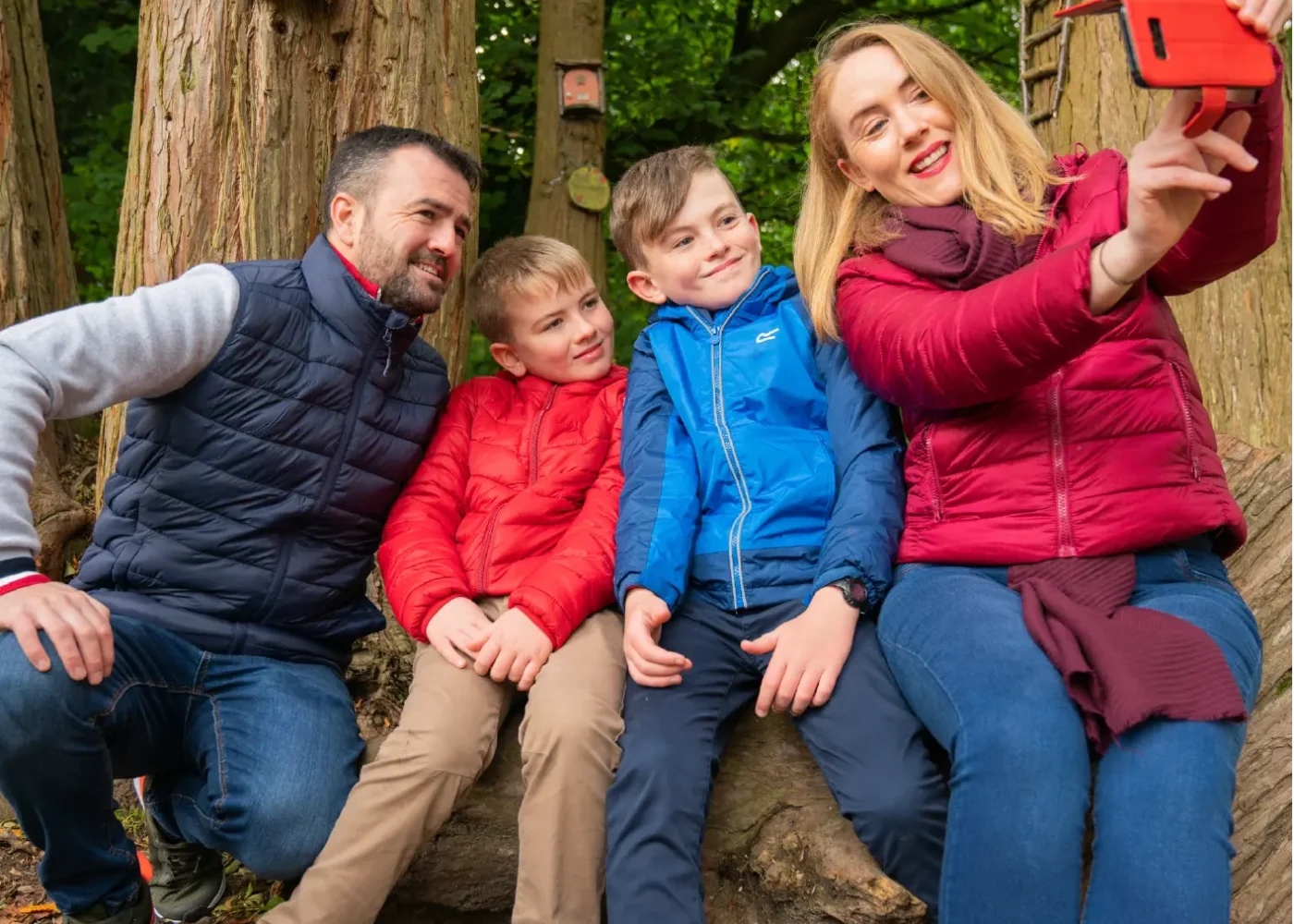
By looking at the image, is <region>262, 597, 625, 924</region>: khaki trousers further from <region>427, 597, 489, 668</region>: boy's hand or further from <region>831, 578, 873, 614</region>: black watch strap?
<region>831, 578, 873, 614</region>: black watch strap

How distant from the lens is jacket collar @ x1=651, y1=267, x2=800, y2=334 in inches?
111

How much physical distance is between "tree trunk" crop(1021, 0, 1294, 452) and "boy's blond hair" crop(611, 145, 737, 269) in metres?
2.33

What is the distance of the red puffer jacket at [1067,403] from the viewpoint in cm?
213

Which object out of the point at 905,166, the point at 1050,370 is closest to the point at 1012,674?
the point at 1050,370

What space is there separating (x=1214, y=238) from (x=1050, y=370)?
47 cm

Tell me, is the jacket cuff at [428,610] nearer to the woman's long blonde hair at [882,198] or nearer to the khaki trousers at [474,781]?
the khaki trousers at [474,781]

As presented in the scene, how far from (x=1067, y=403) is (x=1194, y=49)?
748mm

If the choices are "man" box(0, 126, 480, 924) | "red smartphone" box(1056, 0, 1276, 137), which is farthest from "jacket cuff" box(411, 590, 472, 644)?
"red smartphone" box(1056, 0, 1276, 137)

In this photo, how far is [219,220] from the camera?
3.31 meters

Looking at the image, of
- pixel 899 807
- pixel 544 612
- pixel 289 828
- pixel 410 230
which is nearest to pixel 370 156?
pixel 410 230

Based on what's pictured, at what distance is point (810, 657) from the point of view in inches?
90.2

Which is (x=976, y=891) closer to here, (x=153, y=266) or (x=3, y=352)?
(x=3, y=352)

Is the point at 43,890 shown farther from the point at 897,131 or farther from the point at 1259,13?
the point at 1259,13

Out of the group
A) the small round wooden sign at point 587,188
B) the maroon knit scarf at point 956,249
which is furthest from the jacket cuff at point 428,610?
the small round wooden sign at point 587,188
